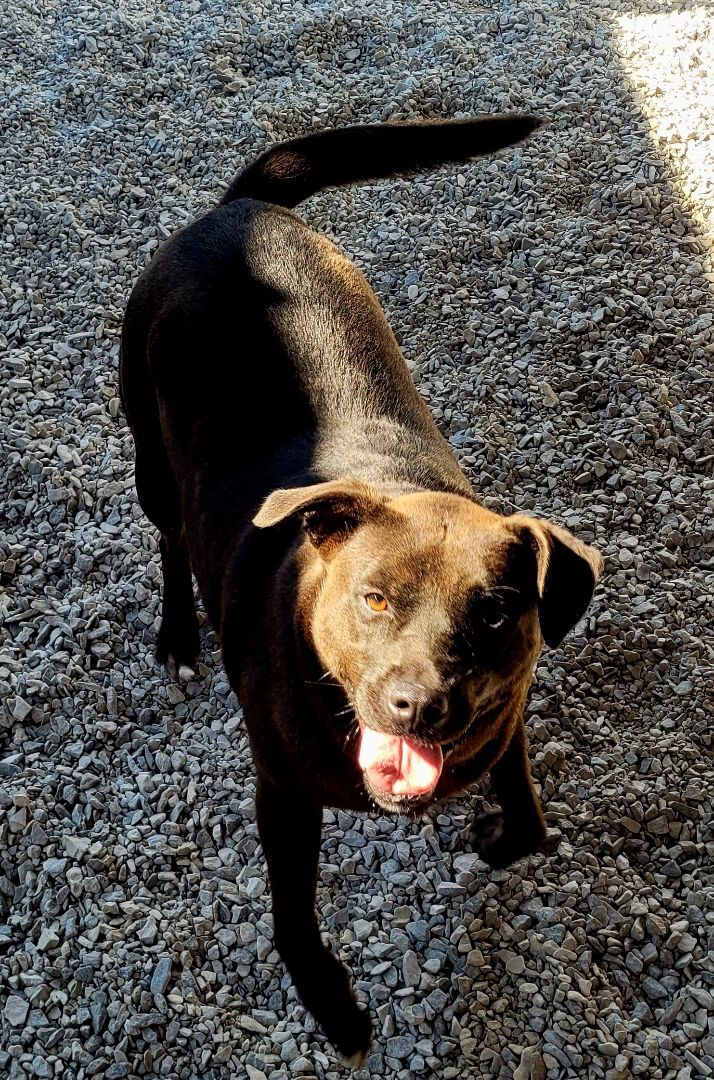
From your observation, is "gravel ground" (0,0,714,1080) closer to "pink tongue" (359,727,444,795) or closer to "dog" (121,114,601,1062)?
"dog" (121,114,601,1062)

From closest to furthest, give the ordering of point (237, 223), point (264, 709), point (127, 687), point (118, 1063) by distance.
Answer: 1. point (264, 709)
2. point (118, 1063)
3. point (237, 223)
4. point (127, 687)

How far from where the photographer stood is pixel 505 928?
3.14 metres

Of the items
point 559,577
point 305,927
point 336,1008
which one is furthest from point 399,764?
point 336,1008

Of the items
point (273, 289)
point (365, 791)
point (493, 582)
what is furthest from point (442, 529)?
point (273, 289)

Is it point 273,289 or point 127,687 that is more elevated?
point 273,289

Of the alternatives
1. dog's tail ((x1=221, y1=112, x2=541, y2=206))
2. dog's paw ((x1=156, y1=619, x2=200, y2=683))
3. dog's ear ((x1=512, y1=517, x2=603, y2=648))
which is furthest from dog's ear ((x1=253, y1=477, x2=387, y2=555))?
dog's tail ((x1=221, y1=112, x2=541, y2=206))

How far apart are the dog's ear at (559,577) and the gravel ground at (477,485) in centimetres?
125

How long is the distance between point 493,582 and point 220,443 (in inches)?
44.1

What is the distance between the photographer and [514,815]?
3.09 metres

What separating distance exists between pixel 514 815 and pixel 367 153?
2135 mm

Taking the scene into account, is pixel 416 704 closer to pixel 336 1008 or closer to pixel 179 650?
pixel 336 1008

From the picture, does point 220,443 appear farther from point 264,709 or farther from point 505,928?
point 505,928

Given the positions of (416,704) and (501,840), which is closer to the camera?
(416,704)

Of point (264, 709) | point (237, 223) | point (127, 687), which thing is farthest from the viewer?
point (127, 687)
